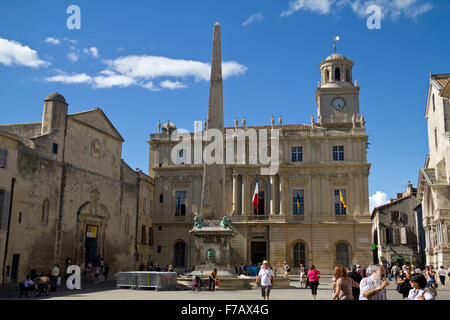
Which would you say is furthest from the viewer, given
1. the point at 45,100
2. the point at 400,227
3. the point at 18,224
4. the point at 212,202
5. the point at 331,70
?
the point at 400,227

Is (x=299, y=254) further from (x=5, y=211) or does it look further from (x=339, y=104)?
(x=5, y=211)

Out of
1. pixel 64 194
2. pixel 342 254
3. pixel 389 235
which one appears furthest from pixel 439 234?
pixel 64 194

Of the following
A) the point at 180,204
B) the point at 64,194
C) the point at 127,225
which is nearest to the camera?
the point at 64,194

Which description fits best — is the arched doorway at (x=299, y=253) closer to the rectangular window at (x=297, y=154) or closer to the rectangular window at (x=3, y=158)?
the rectangular window at (x=297, y=154)

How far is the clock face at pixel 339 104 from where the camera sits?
43.4 metres

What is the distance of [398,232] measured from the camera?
4862 centimetres

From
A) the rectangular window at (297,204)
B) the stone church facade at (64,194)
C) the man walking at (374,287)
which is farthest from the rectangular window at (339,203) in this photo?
the man walking at (374,287)

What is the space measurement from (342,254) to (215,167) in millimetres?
22603

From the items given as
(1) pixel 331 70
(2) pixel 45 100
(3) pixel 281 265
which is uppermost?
(1) pixel 331 70

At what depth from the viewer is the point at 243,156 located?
41469mm
